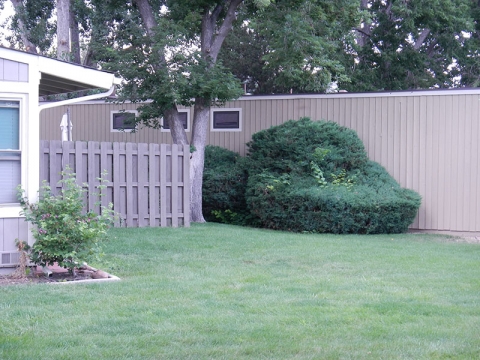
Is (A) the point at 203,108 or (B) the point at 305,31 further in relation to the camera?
(A) the point at 203,108

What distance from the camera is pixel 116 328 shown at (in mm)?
5504

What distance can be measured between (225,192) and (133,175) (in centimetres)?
290

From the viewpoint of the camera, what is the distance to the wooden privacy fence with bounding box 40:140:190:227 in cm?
1219

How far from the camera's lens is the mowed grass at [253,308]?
5023 millimetres

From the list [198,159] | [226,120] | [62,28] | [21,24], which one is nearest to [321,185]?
[198,159]

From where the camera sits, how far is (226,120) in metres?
16.7

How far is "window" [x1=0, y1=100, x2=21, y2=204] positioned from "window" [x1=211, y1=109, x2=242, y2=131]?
892cm

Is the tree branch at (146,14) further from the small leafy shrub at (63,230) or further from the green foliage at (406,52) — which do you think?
the green foliage at (406,52)

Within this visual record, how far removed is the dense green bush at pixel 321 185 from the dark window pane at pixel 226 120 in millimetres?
1439

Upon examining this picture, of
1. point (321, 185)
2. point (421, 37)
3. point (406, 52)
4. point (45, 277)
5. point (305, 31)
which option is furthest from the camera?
point (421, 37)

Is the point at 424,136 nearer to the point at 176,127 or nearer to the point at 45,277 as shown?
the point at 176,127

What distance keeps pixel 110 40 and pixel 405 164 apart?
9.93 meters

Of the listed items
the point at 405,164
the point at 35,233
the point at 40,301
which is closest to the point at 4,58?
the point at 35,233

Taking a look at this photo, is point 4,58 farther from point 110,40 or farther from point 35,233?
point 110,40
